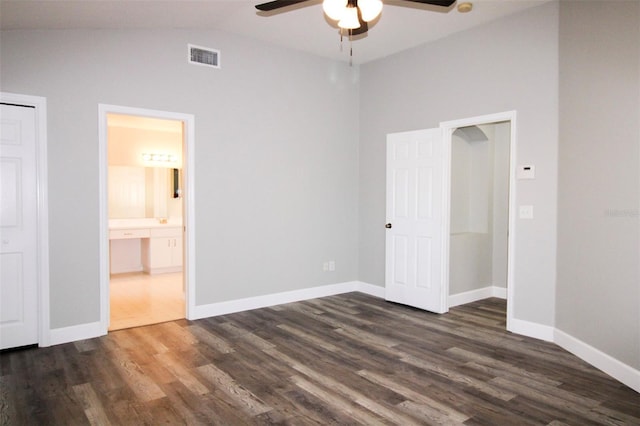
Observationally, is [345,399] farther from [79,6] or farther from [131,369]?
[79,6]

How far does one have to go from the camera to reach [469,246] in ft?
17.8

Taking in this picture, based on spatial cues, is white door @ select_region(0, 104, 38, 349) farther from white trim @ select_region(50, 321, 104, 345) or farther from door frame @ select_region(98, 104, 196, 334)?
door frame @ select_region(98, 104, 196, 334)

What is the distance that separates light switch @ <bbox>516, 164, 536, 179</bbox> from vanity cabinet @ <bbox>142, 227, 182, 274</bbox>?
5.66m

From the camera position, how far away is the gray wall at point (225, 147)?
150 inches

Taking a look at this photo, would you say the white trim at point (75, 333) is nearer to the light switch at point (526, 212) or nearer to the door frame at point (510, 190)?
the door frame at point (510, 190)

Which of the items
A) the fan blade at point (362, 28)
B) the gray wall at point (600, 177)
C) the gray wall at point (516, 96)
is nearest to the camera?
the gray wall at point (600, 177)

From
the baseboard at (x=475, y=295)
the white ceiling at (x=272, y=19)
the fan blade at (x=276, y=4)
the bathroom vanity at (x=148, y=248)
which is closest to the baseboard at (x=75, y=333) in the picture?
the white ceiling at (x=272, y=19)

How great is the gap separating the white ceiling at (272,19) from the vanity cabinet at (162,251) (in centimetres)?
390

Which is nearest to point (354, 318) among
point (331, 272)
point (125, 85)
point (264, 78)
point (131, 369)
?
point (331, 272)

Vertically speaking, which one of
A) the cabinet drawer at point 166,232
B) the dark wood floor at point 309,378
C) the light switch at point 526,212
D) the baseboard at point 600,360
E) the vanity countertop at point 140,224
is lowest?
the dark wood floor at point 309,378

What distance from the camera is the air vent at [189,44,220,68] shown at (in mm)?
A: 4539

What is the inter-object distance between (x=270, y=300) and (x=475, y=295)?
2.72m

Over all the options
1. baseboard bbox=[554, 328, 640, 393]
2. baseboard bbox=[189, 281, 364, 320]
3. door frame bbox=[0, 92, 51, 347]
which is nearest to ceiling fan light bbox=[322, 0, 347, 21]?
door frame bbox=[0, 92, 51, 347]

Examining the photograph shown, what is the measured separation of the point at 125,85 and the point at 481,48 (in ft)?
12.4
